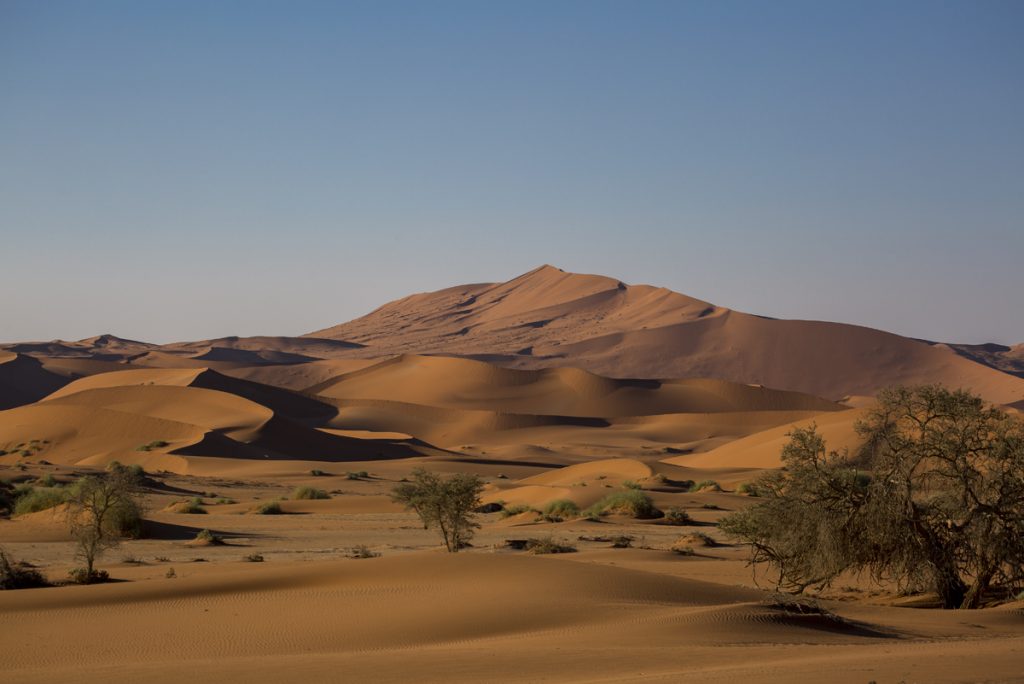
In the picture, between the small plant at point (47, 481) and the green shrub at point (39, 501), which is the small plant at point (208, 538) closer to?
the green shrub at point (39, 501)

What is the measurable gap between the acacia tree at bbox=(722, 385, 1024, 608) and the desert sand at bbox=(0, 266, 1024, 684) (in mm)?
778

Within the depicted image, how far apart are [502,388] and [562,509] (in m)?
69.1

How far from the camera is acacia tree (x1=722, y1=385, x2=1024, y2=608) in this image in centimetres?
1609

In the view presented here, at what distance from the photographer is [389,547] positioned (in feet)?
86.6

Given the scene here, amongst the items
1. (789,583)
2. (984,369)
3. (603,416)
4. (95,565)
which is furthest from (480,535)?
(984,369)

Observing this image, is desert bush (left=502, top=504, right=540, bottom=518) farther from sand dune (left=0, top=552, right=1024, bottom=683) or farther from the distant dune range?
sand dune (left=0, top=552, right=1024, bottom=683)

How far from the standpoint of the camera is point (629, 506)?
35.1m

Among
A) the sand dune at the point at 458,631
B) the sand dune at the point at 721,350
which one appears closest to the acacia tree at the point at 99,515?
the sand dune at the point at 458,631

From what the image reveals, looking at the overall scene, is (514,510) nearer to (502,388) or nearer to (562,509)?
(562,509)

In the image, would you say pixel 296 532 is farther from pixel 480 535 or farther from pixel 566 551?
pixel 566 551

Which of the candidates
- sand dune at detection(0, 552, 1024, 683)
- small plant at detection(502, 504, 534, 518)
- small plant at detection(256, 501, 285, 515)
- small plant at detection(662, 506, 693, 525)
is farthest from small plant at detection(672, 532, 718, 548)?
small plant at detection(256, 501, 285, 515)

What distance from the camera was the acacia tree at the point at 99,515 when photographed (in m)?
19.0

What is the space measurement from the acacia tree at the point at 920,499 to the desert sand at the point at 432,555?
78 cm

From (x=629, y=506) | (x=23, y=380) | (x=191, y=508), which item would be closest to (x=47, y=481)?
(x=191, y=508)
